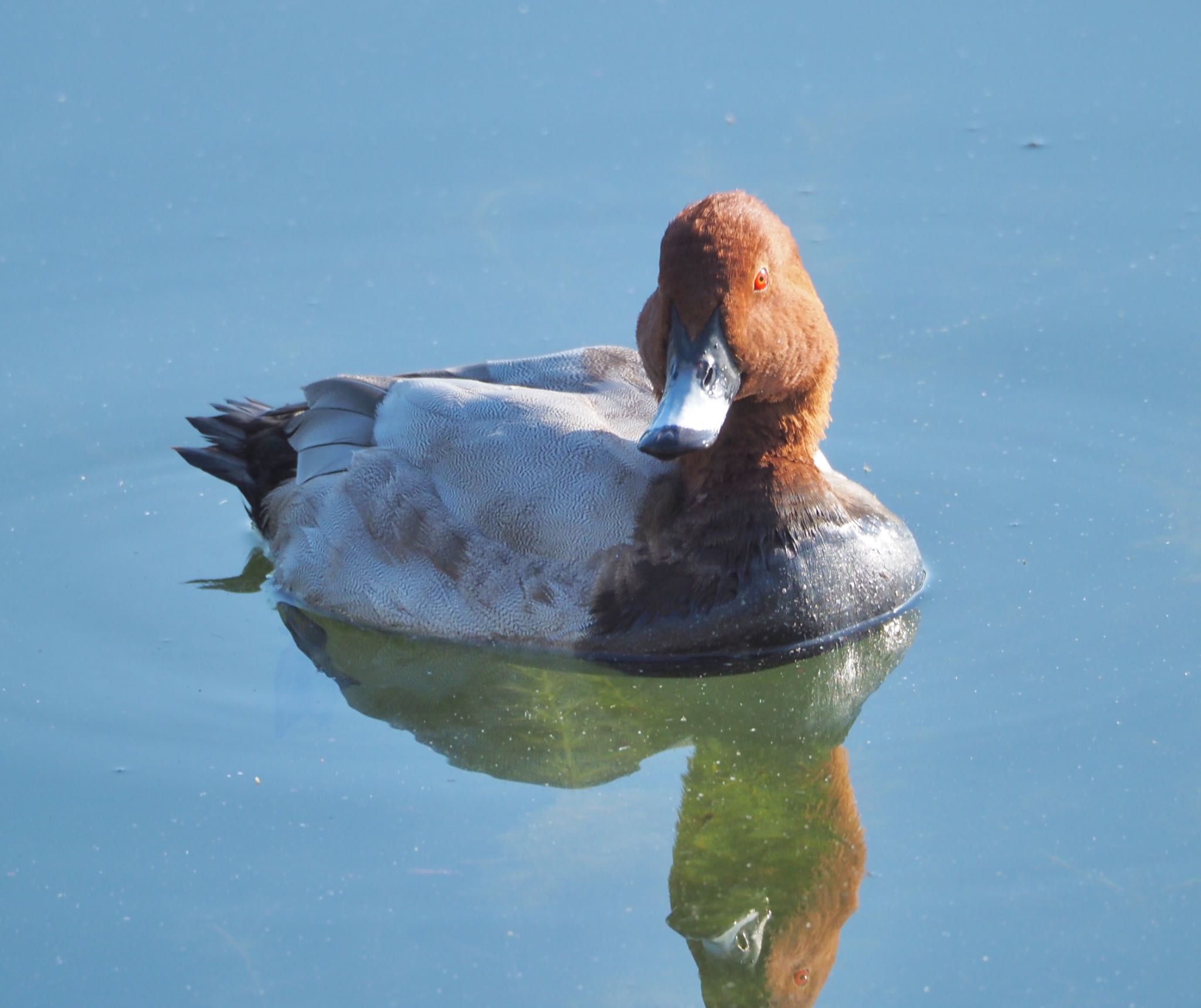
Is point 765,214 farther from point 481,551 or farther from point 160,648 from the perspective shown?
point 160,648

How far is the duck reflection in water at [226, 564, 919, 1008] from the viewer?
4883mm

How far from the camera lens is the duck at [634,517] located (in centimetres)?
582

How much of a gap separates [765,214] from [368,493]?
1.71m

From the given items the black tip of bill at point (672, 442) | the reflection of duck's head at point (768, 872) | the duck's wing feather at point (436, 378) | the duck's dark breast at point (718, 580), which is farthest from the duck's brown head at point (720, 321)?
the reflection of duck's head at point (768, 872)

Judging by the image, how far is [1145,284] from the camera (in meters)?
7.57

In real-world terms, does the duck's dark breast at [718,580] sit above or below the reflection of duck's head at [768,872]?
above

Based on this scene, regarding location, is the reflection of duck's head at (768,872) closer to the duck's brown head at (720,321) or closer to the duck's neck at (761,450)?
the duck's neck at (761,450)

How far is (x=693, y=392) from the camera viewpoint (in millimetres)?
5344

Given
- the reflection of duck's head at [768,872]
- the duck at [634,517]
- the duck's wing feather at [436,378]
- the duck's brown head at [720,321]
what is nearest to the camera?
the reflection of duck's head at [768,872]

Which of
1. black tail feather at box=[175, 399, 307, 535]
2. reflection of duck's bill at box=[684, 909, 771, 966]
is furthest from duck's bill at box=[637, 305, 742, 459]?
black tail feather at box=[175, 399, 307, 535]

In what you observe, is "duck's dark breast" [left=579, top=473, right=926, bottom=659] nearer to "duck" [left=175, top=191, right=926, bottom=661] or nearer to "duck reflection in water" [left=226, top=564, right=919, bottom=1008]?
"duck" [left=175, top=191, right=926, bottom=661]

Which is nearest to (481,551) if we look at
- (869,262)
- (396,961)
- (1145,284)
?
(396,961)

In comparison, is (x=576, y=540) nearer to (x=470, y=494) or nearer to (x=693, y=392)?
(x=470, y=494)

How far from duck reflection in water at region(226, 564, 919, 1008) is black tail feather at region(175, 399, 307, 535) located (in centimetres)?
54
